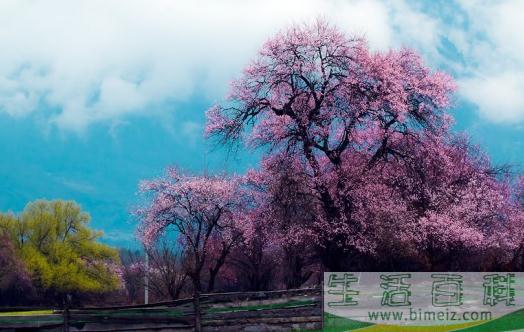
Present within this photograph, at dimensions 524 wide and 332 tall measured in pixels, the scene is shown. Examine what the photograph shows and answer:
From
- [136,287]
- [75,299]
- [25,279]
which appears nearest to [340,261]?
[136,287]

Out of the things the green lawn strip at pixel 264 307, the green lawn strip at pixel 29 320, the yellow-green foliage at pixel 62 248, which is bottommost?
the green lawn strip at pixel 29 320

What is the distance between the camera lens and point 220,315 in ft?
72.8

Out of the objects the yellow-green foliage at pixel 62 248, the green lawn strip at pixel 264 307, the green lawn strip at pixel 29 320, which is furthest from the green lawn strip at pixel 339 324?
the yellow-green foliage at pixel 62 248

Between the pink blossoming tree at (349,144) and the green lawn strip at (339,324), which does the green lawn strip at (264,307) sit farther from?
the pink blossoming tree at (349,144)

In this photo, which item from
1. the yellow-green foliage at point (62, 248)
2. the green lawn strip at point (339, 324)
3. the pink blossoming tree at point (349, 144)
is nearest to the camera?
the green lawn strip at point (339, 324)

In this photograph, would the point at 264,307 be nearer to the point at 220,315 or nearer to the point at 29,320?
the point at 220,315

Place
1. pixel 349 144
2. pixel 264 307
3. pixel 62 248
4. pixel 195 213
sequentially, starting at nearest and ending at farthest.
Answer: pixel 264 307 → pixel 349 144 → pixel 195 213 → pixel 62 248

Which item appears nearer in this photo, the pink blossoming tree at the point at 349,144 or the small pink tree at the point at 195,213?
the pink blossoming tree at the point at 349,144

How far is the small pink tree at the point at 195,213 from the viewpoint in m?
36.8

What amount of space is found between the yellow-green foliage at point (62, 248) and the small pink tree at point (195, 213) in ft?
113

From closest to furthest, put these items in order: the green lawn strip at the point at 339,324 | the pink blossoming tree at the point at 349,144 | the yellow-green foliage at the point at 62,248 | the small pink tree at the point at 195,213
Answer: the green lawn strip at the point at 339,324 → the pink blossoming tree at the point at 349,144 → the small pink tree at the point at 195,213 → the yellow-green foliage at the point at 62,248

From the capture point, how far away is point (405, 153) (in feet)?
107

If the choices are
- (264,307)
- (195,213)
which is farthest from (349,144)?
(264,307)

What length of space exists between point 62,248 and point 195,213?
3864cm
